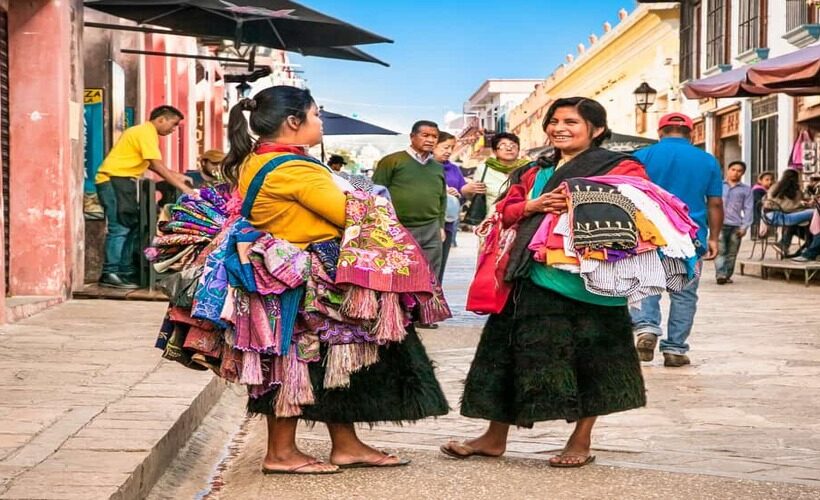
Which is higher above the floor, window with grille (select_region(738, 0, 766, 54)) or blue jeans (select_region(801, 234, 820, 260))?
window with grille (select_region(738, 0, 766, 54))

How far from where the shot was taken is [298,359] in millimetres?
4977

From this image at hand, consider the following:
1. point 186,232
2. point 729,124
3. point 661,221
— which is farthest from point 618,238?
point 729,124

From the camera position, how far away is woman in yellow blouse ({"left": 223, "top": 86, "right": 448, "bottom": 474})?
4.97m

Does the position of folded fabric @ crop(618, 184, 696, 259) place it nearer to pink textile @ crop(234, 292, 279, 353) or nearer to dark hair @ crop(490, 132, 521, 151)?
pink textile @ crop(234, 292, 279, 353)

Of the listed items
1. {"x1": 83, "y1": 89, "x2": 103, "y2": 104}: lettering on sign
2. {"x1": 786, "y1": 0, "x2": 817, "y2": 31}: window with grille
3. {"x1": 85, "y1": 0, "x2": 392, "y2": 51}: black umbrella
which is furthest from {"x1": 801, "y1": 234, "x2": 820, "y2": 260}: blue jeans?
{"x1": 83, "y1": 89, "x2": 103, "y2": 104}: lettering on sign

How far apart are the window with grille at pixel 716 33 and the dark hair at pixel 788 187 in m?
12.5

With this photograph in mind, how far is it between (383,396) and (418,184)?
5.67 meters

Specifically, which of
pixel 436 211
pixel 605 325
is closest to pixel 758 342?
pixel 436 211

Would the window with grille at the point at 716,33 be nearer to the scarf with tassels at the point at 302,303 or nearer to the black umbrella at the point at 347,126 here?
the black umbrella at the point at 347,126

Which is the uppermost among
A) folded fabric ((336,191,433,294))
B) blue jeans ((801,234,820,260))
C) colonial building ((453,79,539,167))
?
colonial building ((453,79,539,167))

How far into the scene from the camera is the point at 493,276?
5465mm

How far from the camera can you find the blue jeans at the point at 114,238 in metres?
11.9

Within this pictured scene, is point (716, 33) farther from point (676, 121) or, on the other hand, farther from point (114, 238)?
point (676, 121)

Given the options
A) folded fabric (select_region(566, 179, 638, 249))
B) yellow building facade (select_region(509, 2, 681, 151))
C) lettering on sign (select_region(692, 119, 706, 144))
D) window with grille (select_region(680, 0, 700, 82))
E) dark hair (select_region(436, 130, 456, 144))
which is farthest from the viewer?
yellow building facade (select_region(509, 2, 681, 151))
